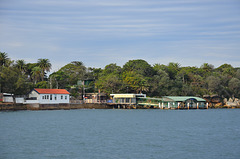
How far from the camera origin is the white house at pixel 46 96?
291 ft

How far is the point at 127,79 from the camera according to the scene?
10550 centimetres

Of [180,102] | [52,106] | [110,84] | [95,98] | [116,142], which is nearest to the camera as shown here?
[116,142]

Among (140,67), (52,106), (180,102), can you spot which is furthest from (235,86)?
(52,106)

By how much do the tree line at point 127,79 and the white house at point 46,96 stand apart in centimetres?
383

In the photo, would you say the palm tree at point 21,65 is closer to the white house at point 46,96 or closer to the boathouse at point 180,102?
the white house at point 46,96

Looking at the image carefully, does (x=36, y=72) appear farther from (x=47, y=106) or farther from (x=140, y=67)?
(x=140, y=67)

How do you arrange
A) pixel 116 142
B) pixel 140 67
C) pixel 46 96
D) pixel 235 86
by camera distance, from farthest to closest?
pixel 235 86 → pixel 140 67 → pixel 46 96 → pixel 116 142

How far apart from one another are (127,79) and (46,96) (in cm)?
2741

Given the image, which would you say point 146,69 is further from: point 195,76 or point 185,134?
point 185,134

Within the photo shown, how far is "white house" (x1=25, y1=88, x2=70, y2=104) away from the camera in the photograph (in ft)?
291

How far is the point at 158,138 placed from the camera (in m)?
40.4

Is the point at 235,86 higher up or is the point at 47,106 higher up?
the point at 235,86

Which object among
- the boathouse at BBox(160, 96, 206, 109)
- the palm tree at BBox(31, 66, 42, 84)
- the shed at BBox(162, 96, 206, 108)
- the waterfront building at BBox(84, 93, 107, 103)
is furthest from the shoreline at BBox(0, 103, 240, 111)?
the palm tree at BBox(31, 66, 42, 84)

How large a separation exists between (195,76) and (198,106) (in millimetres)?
26732
